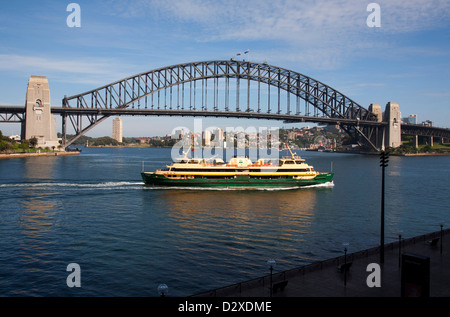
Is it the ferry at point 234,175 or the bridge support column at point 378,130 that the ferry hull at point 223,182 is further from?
the bridge support column at point 378,130

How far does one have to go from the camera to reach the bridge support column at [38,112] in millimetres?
112062

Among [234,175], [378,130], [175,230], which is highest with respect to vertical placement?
[378,130]

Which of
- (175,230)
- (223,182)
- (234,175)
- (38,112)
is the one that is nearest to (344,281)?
(175,230)

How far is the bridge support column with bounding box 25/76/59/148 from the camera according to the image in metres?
112

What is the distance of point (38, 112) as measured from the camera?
113 meters

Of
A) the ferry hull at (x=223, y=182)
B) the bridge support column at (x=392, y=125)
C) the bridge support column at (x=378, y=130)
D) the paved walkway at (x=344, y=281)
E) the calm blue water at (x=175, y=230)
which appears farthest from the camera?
the bridge support column at (x=378, y=130)

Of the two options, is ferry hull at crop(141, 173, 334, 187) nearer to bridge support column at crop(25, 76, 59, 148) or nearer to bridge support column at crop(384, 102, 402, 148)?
bridge support column at crop(25, 76, 59, 148)

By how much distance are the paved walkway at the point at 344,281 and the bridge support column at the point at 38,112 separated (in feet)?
368

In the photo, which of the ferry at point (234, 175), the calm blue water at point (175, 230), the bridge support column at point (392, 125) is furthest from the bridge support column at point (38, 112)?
the bridge support column at point (392, 125)

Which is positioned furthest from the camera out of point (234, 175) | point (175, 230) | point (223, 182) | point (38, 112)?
point (38, 112)

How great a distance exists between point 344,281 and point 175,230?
1627 cm

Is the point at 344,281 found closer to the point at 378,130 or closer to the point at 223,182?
the point at 223,182

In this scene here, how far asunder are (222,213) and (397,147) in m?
138

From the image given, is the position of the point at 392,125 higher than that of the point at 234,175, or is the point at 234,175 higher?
the point at 392,125
